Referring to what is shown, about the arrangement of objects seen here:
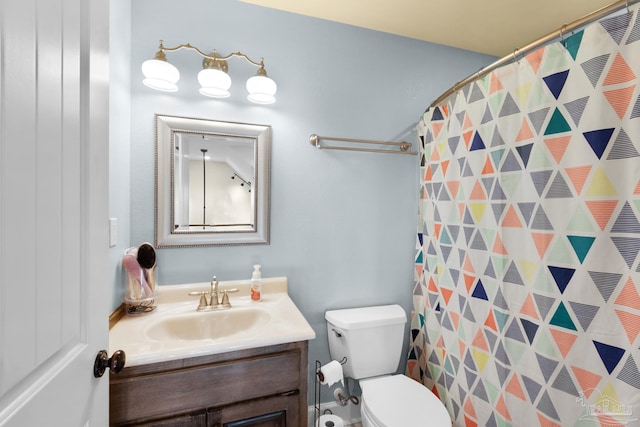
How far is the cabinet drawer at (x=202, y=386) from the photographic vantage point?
0.93 m

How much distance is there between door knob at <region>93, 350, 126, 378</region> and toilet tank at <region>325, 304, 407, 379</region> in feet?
3.50

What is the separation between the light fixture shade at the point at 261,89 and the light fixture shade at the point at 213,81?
0.36ft

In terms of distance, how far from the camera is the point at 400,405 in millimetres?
1318

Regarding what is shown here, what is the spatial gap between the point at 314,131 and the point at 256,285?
3.03 ft

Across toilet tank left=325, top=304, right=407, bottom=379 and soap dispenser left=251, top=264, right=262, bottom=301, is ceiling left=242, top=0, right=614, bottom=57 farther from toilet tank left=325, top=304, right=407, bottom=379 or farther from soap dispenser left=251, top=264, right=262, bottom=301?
toilet tank left=325, top=304, right=407, bottom=379

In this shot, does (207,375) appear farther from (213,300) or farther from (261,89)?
(261,89)

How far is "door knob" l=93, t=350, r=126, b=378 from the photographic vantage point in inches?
27.5

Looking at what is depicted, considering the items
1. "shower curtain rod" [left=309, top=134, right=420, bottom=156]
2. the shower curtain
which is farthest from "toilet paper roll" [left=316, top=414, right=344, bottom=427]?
"shower curtain rod" [left=309, top=134, right=420, bottom=156]

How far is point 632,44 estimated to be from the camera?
32.9 inches

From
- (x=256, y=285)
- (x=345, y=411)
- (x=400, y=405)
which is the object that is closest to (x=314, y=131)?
(x=256, y=285)

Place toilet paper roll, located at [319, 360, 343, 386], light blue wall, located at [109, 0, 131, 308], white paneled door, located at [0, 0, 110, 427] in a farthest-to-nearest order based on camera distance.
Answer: toilet paper roll, located at [319, 360, 343, 386] < light blue wall, located at [109, 0, 131, 308] < white paneled door, located at [0, 0, 110, 427]

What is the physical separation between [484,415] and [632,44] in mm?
1525

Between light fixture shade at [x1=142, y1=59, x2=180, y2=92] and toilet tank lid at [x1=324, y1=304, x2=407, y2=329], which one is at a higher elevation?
light fixture shade at [x1=142, y1=59, x2=180, y2=92]

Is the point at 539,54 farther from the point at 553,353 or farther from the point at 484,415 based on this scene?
the point at 484,415
